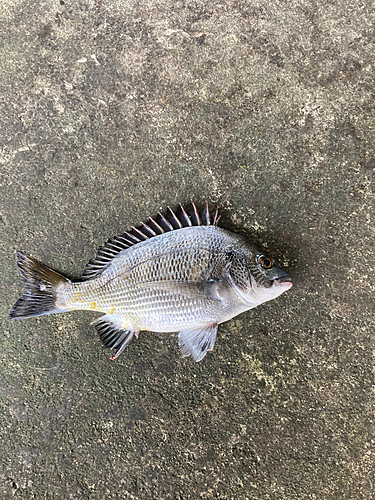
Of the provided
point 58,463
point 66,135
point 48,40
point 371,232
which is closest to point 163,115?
point 66,135

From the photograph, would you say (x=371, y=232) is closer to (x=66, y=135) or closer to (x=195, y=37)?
(x=195, y=37)

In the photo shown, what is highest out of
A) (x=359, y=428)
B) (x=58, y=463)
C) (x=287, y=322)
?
(x=287, y=322)

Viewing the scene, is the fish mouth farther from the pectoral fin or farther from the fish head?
the pectoral fin

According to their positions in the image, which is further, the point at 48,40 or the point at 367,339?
the point at 48,40

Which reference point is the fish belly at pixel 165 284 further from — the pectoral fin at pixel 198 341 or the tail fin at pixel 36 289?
the tail fin at pixel 36 289

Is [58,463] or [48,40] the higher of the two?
[48,40]

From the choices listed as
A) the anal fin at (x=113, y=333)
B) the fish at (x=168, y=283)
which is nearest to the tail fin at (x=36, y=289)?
the fish at (x=168, y=283)
